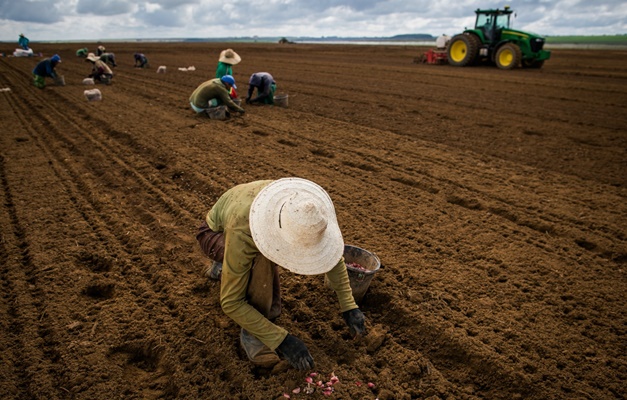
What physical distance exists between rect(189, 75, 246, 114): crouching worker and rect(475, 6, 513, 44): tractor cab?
1352cm

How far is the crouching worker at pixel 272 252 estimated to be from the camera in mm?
2125

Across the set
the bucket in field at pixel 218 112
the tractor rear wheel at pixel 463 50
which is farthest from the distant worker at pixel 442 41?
the bucket in field at pixel 218 112

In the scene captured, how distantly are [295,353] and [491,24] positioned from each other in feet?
60.7

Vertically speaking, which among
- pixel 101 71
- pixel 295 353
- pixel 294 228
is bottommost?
pixel 295 353

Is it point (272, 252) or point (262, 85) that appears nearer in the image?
point (272, 252)

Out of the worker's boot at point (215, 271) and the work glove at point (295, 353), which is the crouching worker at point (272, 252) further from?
the worker's boot at point (215, 271)

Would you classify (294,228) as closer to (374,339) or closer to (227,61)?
(374,339)

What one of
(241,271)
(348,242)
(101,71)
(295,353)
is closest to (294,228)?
(241,271)

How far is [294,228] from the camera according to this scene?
6.83ft

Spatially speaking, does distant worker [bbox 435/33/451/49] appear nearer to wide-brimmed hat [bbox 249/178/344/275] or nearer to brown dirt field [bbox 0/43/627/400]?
brown dirt field [bbox 0/43/627/400]

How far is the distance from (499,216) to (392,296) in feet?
6.12

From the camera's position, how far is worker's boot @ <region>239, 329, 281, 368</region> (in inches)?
98.3

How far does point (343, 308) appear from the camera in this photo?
106 inches

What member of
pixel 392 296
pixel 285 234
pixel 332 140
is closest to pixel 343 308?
pixel 392 296
